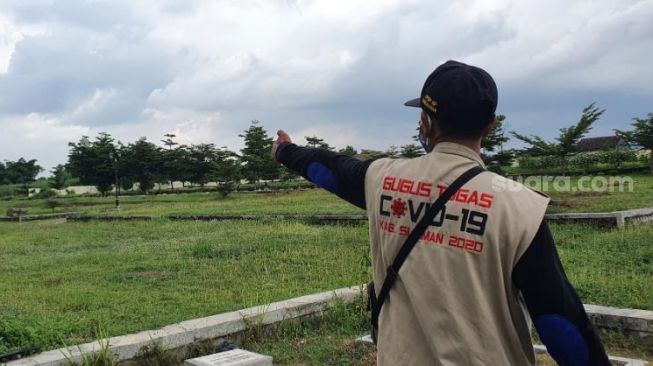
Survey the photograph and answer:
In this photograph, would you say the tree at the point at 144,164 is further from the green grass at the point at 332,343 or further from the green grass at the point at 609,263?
the green grass at the point at 332,343

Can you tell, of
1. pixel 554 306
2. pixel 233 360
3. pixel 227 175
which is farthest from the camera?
pixel 227 175

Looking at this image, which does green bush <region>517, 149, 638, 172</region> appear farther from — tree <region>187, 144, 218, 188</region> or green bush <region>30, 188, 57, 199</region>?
green bush <region>30, 188, 57, 199</region>

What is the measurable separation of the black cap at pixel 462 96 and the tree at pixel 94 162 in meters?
41.0

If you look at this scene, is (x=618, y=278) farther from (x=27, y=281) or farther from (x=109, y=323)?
(x=27, y=281)

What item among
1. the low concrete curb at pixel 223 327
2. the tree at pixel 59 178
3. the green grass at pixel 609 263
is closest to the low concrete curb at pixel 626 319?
the low concrete curb at pixel 223 327

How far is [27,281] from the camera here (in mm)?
8562

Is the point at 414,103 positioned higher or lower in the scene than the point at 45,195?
higher

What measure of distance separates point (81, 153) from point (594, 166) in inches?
1251

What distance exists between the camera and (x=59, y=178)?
171ft

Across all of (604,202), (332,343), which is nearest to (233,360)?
(332,343)

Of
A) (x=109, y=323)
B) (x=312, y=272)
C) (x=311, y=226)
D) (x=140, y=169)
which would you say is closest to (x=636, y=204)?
(x=311, y=226)

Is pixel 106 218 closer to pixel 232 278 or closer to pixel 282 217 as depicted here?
pixel 282 217

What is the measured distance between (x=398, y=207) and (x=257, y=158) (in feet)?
105

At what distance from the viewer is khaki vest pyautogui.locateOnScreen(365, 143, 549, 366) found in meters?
1.46
